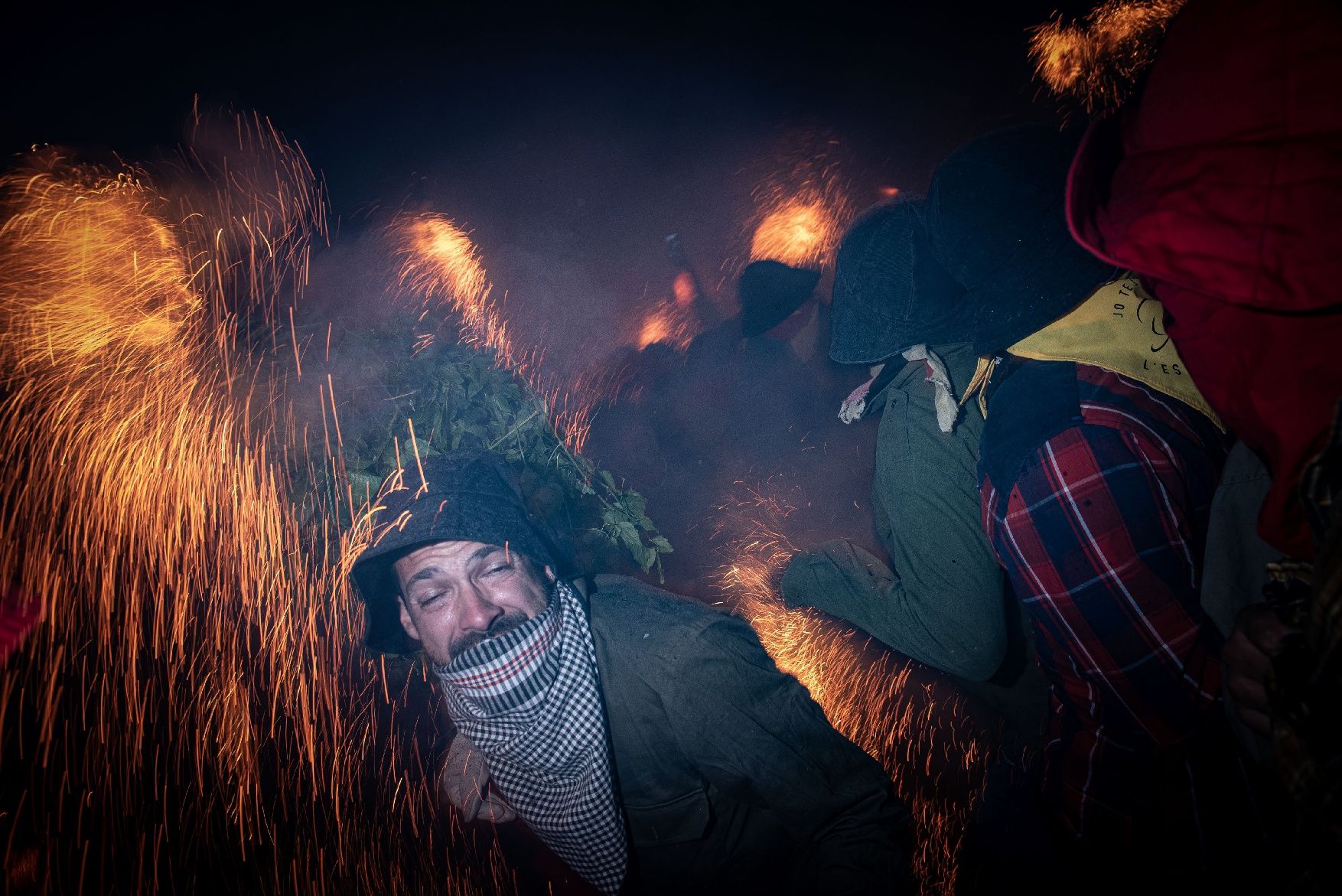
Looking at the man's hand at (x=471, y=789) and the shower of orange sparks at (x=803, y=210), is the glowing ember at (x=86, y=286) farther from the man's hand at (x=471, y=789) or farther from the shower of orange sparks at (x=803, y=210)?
the shower of orange sparks at (x=803, y=210)

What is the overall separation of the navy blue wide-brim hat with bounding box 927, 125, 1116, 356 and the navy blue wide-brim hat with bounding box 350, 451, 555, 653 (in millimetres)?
2215

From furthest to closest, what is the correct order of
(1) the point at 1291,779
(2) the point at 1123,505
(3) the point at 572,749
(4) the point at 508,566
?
(4) the point at 508,566 < (3) the point at 572,749 < (2) the point at 1123,505 < (1) the point at 1291,779

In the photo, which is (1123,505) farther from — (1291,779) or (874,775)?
(874,775)

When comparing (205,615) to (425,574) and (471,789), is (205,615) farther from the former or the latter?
(471,789)

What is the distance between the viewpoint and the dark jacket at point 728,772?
6.35 feet

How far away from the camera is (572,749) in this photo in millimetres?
2160

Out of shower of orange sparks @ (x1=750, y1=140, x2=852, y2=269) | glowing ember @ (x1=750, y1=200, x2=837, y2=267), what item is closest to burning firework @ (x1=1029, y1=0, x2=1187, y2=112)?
shower of orange sparks @ (x1=750, y1=140, x2=852, y2=269)

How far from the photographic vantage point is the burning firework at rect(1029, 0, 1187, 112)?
6414 mm

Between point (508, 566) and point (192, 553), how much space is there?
98.5 inches

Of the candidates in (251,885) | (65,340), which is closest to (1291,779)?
(251,885)

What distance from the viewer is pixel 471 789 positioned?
8.50 feet

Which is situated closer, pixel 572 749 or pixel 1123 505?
pixel 1123 505

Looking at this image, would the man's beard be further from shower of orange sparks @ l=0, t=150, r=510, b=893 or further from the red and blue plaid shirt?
the red and blue plaid shirt

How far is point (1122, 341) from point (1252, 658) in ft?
3.05
